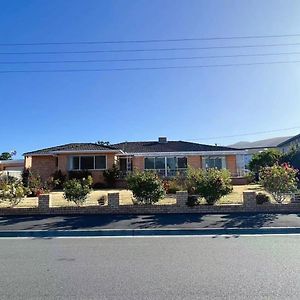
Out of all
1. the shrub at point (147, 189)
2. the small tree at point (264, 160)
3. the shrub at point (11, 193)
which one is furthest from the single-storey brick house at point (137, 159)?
the shrub at point (147, 189)

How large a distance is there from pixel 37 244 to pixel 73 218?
4.62m

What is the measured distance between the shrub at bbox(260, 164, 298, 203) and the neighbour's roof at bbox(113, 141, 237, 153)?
2041 cm

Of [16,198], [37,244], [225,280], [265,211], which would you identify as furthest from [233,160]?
[225,280]

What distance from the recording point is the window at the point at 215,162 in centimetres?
3691

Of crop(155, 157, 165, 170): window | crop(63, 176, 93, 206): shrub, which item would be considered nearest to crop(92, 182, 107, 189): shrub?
crop(155, 157, 165, 170): window

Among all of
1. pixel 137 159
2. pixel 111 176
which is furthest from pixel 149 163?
pixel 111 176

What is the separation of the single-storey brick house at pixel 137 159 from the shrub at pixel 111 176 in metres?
0.90

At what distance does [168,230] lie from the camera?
12125mm

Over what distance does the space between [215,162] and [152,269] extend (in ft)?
101

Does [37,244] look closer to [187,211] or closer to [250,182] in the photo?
[187,211]

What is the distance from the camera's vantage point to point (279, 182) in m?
16.3

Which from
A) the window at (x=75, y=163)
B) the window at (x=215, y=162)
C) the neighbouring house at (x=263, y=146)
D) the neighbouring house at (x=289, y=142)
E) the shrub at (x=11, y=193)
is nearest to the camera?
the shrub at (x=11, y=193)

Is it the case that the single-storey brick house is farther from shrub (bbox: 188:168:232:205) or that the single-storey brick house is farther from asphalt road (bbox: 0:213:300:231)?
asphalt road (bbox: 0:213:300:231)

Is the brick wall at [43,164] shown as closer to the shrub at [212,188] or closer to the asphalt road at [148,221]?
the asphalt road at [148,221]
